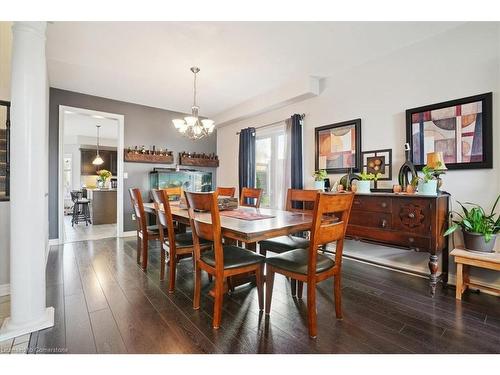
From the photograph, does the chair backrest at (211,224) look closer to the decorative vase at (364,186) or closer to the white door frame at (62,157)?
the decorative vase at (364,186)

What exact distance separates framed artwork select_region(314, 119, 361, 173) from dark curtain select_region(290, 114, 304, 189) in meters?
0.27

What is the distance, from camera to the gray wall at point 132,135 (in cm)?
399

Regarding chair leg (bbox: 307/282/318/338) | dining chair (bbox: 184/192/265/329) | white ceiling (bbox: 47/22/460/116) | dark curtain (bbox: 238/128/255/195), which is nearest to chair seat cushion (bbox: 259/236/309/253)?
dining chair (bbox: 184/192/265/329)

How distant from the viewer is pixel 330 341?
1.56 metres

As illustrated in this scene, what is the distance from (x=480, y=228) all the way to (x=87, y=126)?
8.28m

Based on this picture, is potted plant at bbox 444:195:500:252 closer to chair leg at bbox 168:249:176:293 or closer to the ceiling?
chair leg at bbox 168:249:176:293

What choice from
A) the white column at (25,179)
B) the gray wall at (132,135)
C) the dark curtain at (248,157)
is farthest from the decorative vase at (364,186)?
the gray wall at (132,135)

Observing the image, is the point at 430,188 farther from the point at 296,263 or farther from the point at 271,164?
the point at 271,164

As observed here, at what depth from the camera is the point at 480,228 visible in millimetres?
2166

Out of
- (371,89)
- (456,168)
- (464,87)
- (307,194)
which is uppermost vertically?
(371,89)

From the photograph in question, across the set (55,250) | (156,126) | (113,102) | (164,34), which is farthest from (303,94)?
(55,250)
